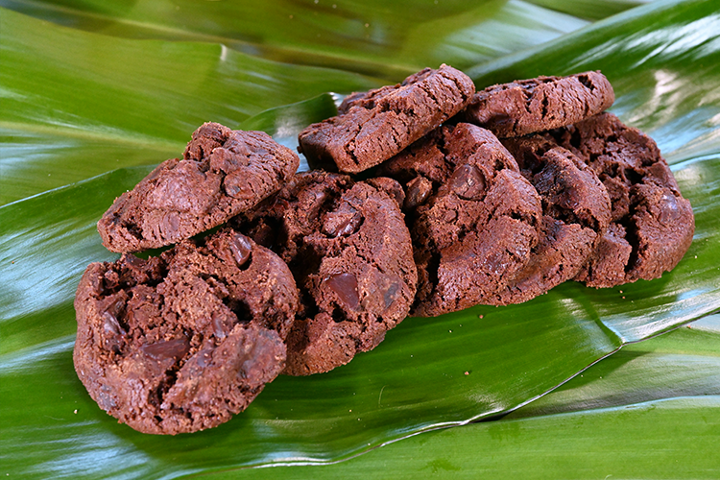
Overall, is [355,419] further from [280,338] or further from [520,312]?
[520,312]

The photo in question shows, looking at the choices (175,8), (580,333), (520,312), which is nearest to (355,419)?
(520,312)

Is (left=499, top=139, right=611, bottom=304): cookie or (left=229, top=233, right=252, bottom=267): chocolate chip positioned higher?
Result: (left=499, top=139, right=611, bottom=304): cookie

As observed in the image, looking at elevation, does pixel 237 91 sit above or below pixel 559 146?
below

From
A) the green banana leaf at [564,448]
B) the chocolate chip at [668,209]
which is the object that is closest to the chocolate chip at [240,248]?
the green banana leaf at [564,448]

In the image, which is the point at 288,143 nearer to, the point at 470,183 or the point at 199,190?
the point at 199,190

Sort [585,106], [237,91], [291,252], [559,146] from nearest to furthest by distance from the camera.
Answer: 1. [291,252]
2. [585,106]
3. [559,146]
4. [237,91]

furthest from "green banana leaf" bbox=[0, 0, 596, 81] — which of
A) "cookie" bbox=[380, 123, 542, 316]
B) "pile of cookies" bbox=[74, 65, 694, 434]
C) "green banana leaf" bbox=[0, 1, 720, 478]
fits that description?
"cookie" bbox=[380, 123, 542, 316]

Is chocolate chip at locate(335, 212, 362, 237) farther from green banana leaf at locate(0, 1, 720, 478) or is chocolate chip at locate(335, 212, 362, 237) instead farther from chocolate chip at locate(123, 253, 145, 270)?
chocolate chip at locate(123, 253, 145, 270)

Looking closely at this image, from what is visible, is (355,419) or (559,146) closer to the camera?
(355,419)
